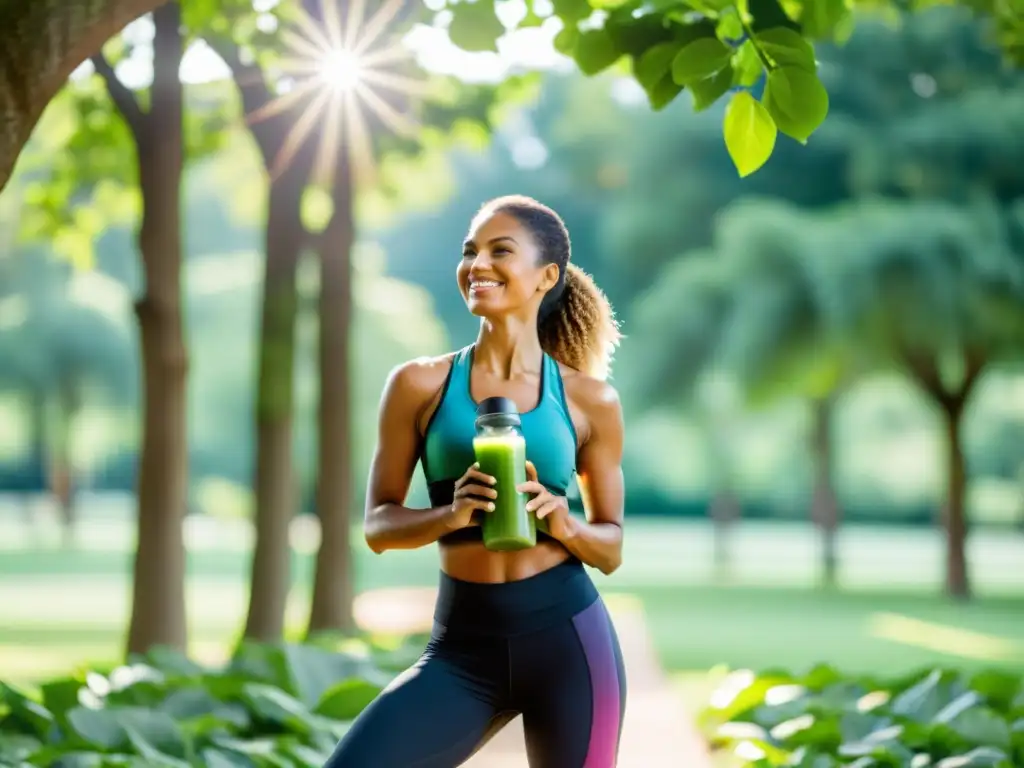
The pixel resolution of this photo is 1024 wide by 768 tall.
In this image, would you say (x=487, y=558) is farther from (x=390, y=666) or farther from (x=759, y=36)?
(x=390, y=666)

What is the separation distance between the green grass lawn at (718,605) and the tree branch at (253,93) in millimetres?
4333

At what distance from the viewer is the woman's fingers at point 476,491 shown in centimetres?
278

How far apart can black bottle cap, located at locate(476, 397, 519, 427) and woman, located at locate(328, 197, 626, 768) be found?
0.12m

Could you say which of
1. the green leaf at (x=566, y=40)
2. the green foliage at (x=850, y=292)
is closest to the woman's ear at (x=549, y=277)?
the green leaf at (x=566, y=40)

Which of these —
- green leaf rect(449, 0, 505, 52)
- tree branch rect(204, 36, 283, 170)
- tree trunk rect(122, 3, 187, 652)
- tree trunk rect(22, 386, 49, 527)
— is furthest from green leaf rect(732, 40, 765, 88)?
tree trunk rect(22, 386, 49, 527)

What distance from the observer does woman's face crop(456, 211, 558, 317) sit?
3.04 metres

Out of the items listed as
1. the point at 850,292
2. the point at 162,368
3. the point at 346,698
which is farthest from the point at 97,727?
the point at 850,292

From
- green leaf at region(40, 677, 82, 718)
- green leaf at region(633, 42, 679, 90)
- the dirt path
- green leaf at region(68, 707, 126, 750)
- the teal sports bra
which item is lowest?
the dirt path

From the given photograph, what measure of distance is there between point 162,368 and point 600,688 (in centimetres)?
541

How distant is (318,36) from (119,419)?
88.8 feet

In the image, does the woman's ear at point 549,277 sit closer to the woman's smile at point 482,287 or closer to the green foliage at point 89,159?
the woman's smile at point 482,287

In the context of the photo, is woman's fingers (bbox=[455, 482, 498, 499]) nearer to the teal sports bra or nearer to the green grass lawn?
the teal sports bra

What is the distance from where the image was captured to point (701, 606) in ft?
56.8

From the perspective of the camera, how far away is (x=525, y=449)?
2.96 meters
